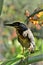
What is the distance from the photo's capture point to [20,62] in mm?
825

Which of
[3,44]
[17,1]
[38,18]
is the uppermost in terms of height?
[17,1]

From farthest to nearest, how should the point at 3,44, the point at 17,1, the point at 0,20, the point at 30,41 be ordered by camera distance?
1. the point at 17,1
2. the point at 0,20
3. the point at 3,44
4. the point at 30,41

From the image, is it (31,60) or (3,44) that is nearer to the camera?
(31,60)

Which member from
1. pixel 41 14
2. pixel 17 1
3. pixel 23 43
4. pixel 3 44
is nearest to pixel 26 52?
pixel 23 43

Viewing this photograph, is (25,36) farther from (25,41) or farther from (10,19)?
(10,19)

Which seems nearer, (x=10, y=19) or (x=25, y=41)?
(x=25, y=41)

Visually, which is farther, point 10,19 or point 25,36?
point 10,19

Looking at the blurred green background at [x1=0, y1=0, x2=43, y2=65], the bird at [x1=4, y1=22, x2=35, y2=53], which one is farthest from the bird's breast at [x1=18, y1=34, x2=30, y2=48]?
the blurred green background at [x1=0, y1=0, x2=43, y2=65]

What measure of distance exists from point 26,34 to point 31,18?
10cm

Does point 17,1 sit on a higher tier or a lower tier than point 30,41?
higher

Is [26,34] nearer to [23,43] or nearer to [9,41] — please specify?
[23,43]

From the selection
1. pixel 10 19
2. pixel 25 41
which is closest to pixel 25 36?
pixel 25 41

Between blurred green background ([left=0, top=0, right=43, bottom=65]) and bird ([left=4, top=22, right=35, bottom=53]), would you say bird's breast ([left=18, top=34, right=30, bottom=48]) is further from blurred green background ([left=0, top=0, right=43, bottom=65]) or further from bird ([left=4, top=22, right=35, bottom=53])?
blurred green background ([left=0, top=0, right=43, bottom=65])

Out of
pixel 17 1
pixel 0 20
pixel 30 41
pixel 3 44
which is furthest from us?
pixel 17 1
